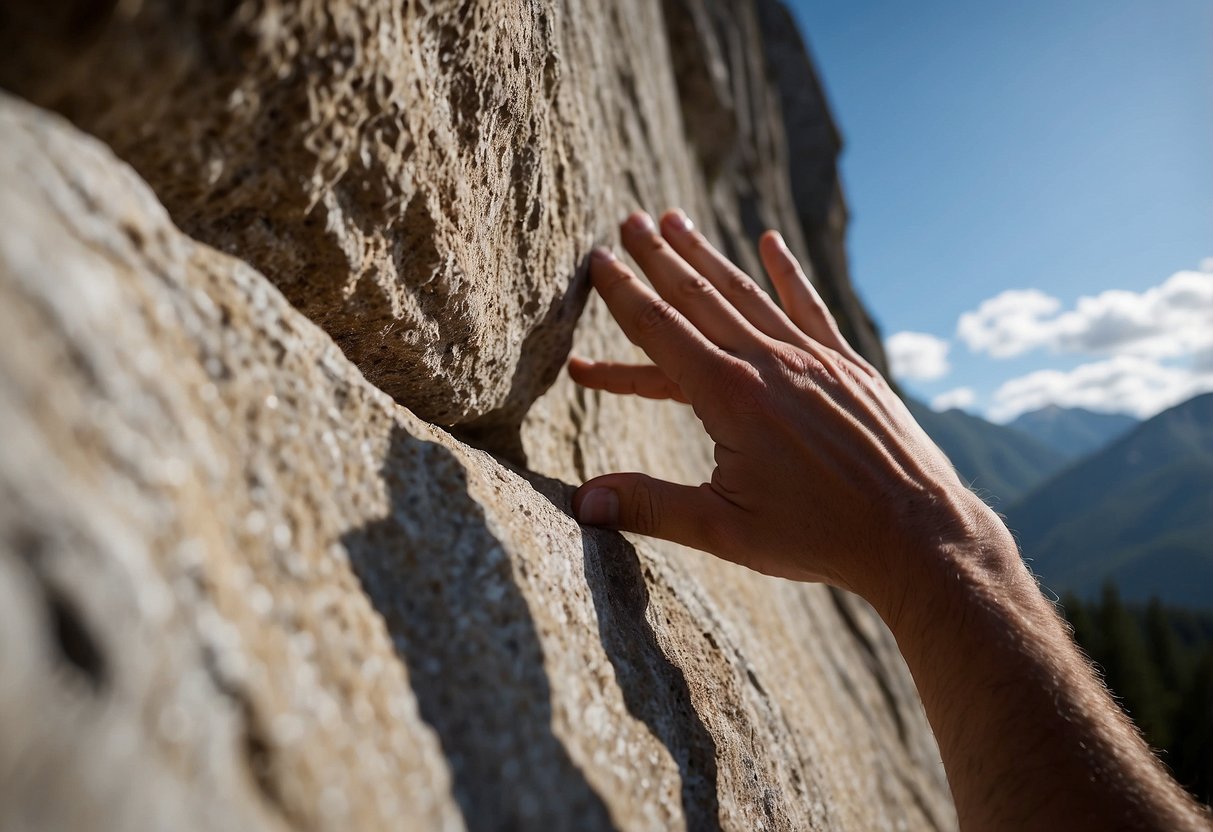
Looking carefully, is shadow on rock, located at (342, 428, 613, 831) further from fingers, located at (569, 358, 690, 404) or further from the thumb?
fingers, located at (569, 358, 690, 404)

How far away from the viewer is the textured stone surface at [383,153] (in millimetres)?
624

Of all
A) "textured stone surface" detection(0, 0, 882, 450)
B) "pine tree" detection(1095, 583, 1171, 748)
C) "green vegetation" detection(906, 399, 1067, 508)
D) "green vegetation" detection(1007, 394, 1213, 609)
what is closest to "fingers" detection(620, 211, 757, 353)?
"textured stone surface" detection(0, 0, 882, 450)

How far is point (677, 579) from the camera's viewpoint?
159 centimetres

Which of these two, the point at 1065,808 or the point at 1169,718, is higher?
the point at 1169,718

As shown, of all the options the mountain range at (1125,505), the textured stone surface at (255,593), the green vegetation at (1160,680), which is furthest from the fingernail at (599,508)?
the mountain range at (1125,505)

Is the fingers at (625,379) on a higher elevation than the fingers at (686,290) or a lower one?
lower

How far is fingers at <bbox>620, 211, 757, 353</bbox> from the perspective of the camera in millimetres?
1465

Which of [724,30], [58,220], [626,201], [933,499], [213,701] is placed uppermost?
[724,30]

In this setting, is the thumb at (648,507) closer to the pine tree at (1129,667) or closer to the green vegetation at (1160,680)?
the green vegetation at (1160,680)

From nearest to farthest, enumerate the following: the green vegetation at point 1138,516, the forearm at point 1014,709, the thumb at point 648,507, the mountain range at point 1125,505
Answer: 1. the forearm at point 1014,709
2. the thumb at point 648,507
3. the green vegetation at point 1138,516
4. the mountain range at point 1125,505

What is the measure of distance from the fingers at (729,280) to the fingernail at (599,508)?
58cm

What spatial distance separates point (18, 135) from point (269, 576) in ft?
1.32

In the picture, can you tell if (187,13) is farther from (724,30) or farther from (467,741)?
(724,30)

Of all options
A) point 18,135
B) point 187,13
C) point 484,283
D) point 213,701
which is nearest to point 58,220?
point 18,135
